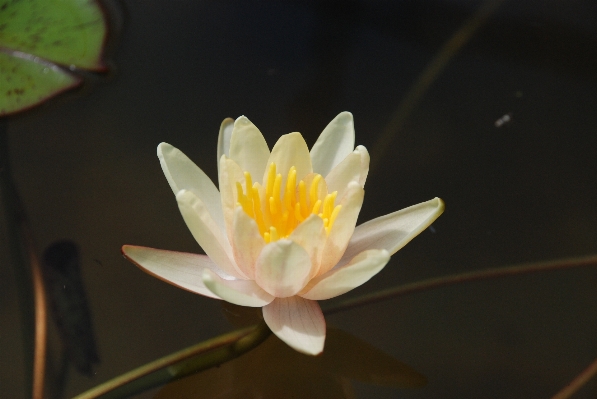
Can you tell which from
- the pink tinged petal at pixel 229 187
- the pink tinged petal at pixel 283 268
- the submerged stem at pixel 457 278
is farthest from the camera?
the submerged stem at pixel 457 278

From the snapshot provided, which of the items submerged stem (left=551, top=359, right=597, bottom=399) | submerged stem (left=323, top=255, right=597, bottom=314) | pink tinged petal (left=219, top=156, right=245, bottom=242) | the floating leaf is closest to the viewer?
pink tinged petal (left=219, top=156, right=245, bottom=242)

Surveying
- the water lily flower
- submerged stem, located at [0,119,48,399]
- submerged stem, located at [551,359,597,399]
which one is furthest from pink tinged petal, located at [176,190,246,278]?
submerged stem, located at [551,359,597,399]

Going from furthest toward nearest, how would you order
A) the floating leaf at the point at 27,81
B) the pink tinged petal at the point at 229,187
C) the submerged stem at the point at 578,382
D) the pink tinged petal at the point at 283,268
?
the floating leaf at the point at 27,81 < the submerged stem at the point at 578,382 < the pink tinged petal at the point at 229,187 < the pink tinged petal at the point at 283,268

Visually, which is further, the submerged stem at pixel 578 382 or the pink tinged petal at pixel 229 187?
the submerged stem at pixel 578 382

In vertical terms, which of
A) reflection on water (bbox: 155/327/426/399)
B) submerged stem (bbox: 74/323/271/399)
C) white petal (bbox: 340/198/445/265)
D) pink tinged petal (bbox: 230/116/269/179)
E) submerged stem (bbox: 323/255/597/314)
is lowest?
reflection on water (bbox: 155/327/426/399)

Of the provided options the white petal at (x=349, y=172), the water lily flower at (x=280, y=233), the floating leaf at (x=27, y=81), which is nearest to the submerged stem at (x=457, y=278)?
the water lily flower at (x=280, y=233)

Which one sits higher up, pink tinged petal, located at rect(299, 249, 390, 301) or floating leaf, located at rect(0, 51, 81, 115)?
floating leaf, located at rect(0, 51, 81, 115)

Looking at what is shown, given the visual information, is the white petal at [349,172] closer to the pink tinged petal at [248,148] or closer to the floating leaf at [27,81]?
the pink tinged petal at [248,148]

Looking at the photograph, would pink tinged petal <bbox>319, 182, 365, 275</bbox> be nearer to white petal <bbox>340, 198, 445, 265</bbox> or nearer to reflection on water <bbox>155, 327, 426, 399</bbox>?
white petal <bbox>340, 198, 445, 265</bbox>
